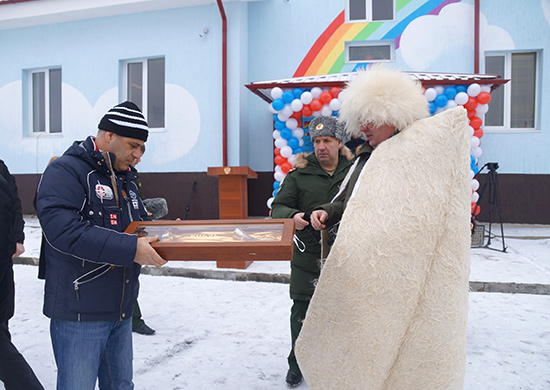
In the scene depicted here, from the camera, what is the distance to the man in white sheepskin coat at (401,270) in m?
1.54

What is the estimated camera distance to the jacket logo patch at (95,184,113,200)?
168 centimetres

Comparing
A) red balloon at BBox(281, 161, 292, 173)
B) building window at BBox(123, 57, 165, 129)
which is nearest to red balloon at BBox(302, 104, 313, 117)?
red balloon at BBox(281, 161, 292, 173)

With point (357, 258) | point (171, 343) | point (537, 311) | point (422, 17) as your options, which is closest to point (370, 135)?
point (357, 258)

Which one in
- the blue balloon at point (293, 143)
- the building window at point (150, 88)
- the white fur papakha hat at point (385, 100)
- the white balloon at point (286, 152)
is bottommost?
the white fur papakha hat at point (385, 100)

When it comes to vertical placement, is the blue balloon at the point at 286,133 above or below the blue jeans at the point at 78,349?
above

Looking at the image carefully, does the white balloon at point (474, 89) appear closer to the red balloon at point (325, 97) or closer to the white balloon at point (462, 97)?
the white balloon at point (462, 97)

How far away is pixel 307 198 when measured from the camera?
2713 millimetres

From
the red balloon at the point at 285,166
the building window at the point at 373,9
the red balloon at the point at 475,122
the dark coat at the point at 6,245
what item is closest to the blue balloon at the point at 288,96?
the red balloon at the point at 285,166

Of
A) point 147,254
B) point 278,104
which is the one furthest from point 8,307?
point 278,104

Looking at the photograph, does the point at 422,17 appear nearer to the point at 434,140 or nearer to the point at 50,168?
the point at 434,140

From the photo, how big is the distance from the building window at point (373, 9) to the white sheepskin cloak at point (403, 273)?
717 cm

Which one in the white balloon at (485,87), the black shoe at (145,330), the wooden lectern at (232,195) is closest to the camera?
the black shoe at (145,330)

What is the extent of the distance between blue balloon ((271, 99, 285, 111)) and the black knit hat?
4.76 meters

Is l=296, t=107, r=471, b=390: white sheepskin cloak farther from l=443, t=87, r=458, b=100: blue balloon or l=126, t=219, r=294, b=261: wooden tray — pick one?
l=443, t=87, r=458, b=100: blue balloon
